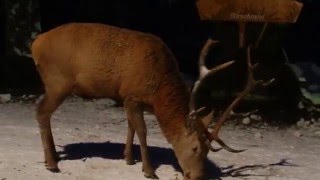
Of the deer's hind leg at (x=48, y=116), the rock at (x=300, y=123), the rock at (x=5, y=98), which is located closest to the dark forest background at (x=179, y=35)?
the rock at (x=5, y=98)

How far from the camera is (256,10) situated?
9.74 m

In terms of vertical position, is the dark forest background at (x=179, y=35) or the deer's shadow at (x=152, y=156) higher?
the deer's shadow at (x=152, y=156)

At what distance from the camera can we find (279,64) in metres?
10.9

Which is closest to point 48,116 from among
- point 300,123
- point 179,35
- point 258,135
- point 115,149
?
point 115,149

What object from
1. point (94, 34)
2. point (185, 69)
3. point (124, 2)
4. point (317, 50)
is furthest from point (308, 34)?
point (94, 34)

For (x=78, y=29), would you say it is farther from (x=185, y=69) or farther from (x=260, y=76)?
(x=185, y=69)

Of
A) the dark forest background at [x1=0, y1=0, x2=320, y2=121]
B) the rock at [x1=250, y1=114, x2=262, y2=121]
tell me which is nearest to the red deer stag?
the rock at [x1=250, y1=114, x2=262, y2=121]

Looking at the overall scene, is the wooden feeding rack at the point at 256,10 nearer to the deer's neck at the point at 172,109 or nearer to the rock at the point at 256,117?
the rock at the point at 256,117

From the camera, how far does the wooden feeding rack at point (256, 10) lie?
381 inches

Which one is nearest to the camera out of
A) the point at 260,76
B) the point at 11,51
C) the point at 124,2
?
the point at 260,76

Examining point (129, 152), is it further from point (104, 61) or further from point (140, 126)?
point (104, 61)

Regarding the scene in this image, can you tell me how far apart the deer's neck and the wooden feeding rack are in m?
3.33

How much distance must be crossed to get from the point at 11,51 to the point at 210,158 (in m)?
5.31

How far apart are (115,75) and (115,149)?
121 centimetres
